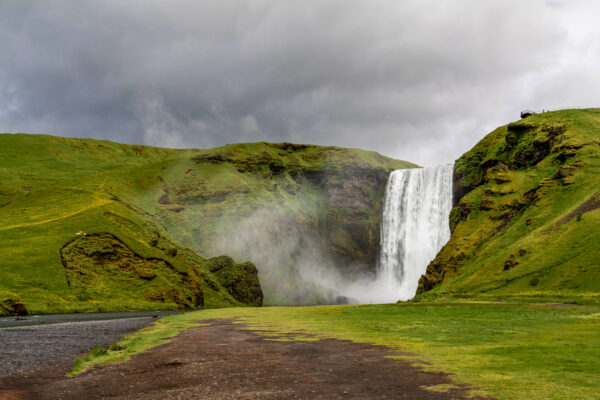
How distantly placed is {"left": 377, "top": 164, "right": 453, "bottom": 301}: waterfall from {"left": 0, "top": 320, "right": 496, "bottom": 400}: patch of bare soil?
8865 cm

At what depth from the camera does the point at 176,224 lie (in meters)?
137

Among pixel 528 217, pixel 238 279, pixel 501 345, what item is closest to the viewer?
pixel 501 345

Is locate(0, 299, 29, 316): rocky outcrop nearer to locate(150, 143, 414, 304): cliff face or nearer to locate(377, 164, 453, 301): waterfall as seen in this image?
locate(150, 143, 414, 304): cliff face

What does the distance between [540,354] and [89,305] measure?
64436mm

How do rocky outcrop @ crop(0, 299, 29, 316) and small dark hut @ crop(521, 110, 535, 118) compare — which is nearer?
rocky outcrop @ crop(0, 299, 29, 316)

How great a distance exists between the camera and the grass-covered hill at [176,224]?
69438 millimetres

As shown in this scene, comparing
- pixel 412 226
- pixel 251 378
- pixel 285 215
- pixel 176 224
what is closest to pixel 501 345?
pixel 251 378

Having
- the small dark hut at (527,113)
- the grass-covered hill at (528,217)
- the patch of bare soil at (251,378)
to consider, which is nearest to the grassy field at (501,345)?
the patch of bare soil at (251,378)

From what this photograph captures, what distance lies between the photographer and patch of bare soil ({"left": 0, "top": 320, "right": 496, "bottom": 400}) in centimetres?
1202

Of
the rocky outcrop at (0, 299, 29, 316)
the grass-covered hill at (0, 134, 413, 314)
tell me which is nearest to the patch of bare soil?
the rocky outcrop at (0, 299, 29, 316)

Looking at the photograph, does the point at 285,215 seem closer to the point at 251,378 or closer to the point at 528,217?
the point at 528,217

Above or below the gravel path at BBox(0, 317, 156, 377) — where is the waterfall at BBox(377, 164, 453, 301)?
above

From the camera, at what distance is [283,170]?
604ft

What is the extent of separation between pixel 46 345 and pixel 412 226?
99038 mm
